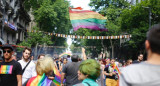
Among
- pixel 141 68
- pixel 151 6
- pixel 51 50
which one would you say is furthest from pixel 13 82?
pixel 51 50

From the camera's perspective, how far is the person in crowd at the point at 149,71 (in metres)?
2.09

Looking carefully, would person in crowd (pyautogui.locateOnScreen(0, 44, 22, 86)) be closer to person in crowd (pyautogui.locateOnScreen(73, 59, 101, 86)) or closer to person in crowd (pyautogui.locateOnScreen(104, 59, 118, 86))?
person in crowd (pyautogui.locateOnScreen(73, 59, 101, 86))

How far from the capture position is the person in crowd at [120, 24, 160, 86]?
6.86 ft

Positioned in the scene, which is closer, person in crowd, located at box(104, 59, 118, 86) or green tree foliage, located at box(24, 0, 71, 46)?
person in crowd, located at box(104, 59, 118, 86)

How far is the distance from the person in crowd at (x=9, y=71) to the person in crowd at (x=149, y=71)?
319 cm

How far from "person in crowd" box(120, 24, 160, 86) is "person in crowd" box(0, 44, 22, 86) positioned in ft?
10.5

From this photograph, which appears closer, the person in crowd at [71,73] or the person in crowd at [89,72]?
the person in crowd at [89,72]

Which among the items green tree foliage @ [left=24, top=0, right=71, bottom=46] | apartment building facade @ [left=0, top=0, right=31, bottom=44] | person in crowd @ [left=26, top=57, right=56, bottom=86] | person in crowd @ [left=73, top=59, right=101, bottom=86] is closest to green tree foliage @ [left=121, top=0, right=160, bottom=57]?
green tree foliage @ [left=24, top=0, right=71, bottom=46]

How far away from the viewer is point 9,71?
16.0 feet

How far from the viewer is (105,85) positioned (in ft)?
34.0

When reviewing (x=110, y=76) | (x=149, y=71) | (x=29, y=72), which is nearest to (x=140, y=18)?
(x=110, y=76)

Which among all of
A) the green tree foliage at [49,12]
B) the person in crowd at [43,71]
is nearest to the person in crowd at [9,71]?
the person in crowd at [43,71]

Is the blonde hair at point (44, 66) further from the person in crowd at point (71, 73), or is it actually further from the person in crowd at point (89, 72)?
the person in crowd at point (71, 73)

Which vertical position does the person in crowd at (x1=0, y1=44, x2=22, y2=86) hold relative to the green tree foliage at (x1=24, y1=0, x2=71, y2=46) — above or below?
below
